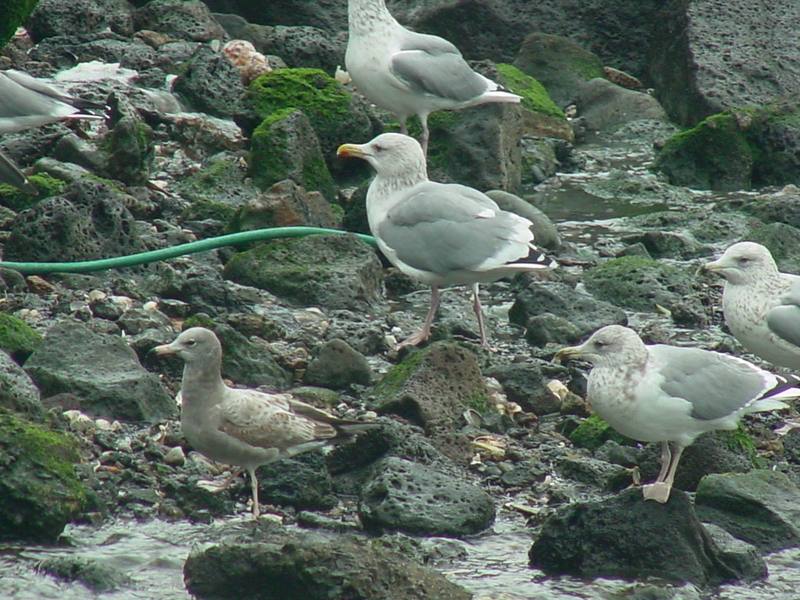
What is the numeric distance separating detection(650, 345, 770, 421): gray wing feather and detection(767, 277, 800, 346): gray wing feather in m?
1.41

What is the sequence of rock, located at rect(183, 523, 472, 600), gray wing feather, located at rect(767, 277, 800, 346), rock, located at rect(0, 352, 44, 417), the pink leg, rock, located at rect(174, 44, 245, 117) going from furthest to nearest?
rock, located at rect(174, 44, 245, 117)
the pink leg
gray wing feather, located at rect(767, 277, 800, 346)
rock, located at rect(0, 352, 44, 417)
rock, located at rect(183, 523, 472, 600)

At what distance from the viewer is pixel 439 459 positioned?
796cm

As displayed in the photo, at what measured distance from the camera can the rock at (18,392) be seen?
24.6 ft

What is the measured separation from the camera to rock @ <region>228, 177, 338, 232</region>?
436 inches

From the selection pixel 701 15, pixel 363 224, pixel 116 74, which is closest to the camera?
pixel 363 224

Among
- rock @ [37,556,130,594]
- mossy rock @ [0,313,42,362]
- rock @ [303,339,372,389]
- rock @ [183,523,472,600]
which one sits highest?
rock @ [183,523,472,600]

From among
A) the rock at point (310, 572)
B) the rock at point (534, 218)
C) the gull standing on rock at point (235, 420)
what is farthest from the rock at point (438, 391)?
the rock at point (534, 218)

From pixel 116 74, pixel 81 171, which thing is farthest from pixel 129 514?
pixel 116 74

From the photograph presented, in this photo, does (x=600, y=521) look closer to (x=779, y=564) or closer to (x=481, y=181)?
(x=779, y=564)

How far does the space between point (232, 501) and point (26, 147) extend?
5.23m

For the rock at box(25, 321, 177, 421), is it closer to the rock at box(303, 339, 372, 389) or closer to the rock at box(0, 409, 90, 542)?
the rock at box(303, 339, 372, 389)

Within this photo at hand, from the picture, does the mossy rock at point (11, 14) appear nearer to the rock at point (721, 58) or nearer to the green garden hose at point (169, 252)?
the green garden hose at point (169, 252)

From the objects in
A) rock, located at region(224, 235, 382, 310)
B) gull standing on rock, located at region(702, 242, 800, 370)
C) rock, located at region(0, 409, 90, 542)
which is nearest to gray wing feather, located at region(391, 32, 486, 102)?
rock, located at region(224, 235, 382, 310)

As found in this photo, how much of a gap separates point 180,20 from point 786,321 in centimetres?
827
